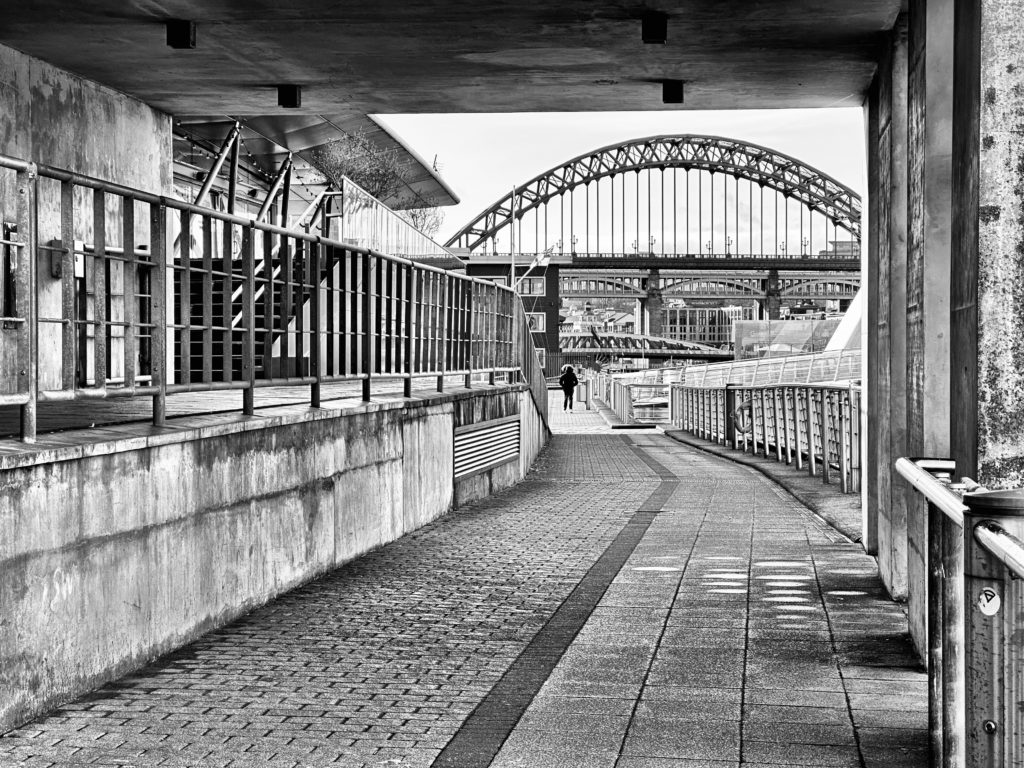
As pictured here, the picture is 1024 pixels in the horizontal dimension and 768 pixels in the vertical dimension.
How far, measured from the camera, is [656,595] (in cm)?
825

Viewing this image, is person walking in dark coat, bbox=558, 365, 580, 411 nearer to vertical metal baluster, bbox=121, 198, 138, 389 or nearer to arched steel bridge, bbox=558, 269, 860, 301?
vertical metal baluster, bbox=121, 198, 138, 389

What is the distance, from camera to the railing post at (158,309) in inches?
260

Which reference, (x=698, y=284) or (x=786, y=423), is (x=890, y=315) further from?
(x=698, y=284)

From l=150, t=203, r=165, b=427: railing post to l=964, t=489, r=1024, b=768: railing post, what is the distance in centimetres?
427

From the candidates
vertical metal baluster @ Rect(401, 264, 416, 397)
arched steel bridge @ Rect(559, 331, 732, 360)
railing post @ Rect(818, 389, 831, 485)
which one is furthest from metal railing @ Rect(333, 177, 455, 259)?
arched steel bridge @ Rect(559, 331, 732, 360)

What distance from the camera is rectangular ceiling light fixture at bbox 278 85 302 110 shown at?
11.8m

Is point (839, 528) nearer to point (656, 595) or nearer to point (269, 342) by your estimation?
point (656, 595)

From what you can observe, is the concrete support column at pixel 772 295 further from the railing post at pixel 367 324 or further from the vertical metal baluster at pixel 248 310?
the vertical metal baluster at pixel 248 310

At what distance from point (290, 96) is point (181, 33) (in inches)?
89.4

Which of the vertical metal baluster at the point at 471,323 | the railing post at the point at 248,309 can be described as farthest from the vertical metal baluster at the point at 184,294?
the vertical metal baluster at the point at 471,323

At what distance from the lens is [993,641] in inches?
134

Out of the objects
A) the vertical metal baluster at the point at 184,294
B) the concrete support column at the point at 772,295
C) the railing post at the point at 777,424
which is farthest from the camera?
the concrete support column at the point at 772,295

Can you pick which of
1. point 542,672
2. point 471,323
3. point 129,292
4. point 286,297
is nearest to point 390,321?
point 286,297

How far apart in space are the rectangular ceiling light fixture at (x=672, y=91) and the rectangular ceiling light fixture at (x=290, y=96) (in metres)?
3.14
